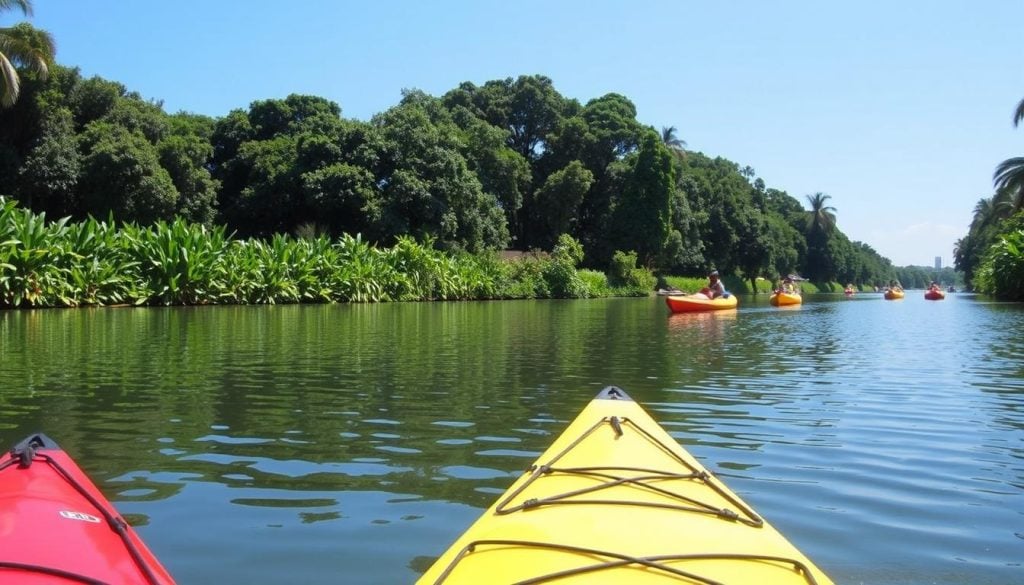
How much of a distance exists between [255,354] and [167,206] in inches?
1074

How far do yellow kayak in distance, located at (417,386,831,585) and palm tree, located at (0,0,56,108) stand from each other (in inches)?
1099

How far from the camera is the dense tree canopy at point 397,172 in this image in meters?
34.7

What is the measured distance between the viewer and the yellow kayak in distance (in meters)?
2.57

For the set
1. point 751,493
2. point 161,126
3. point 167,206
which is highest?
point 161,126

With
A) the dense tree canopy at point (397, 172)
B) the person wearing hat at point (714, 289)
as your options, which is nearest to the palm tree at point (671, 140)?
the dense tree canopy at point (397, 172)

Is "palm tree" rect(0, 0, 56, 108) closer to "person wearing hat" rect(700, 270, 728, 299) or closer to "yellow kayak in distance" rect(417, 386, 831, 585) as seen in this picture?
"person wearing hat" rect(700, 270, 728, 299)

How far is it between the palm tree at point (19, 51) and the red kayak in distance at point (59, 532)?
27326mm

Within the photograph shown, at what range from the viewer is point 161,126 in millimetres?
39250

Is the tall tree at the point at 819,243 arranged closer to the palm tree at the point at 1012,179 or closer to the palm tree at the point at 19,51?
the palm tree at the point at 1012,179

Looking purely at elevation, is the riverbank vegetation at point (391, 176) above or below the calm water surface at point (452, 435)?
above

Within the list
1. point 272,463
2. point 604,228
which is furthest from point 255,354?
point 604,228

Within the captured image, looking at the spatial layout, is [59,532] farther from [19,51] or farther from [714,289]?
[19,51]

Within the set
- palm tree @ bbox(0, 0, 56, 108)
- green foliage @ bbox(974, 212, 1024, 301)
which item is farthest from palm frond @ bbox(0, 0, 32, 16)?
green foliage @ bbox(974, 212, 1024, 301)

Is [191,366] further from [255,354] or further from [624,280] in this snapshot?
[624,280]
